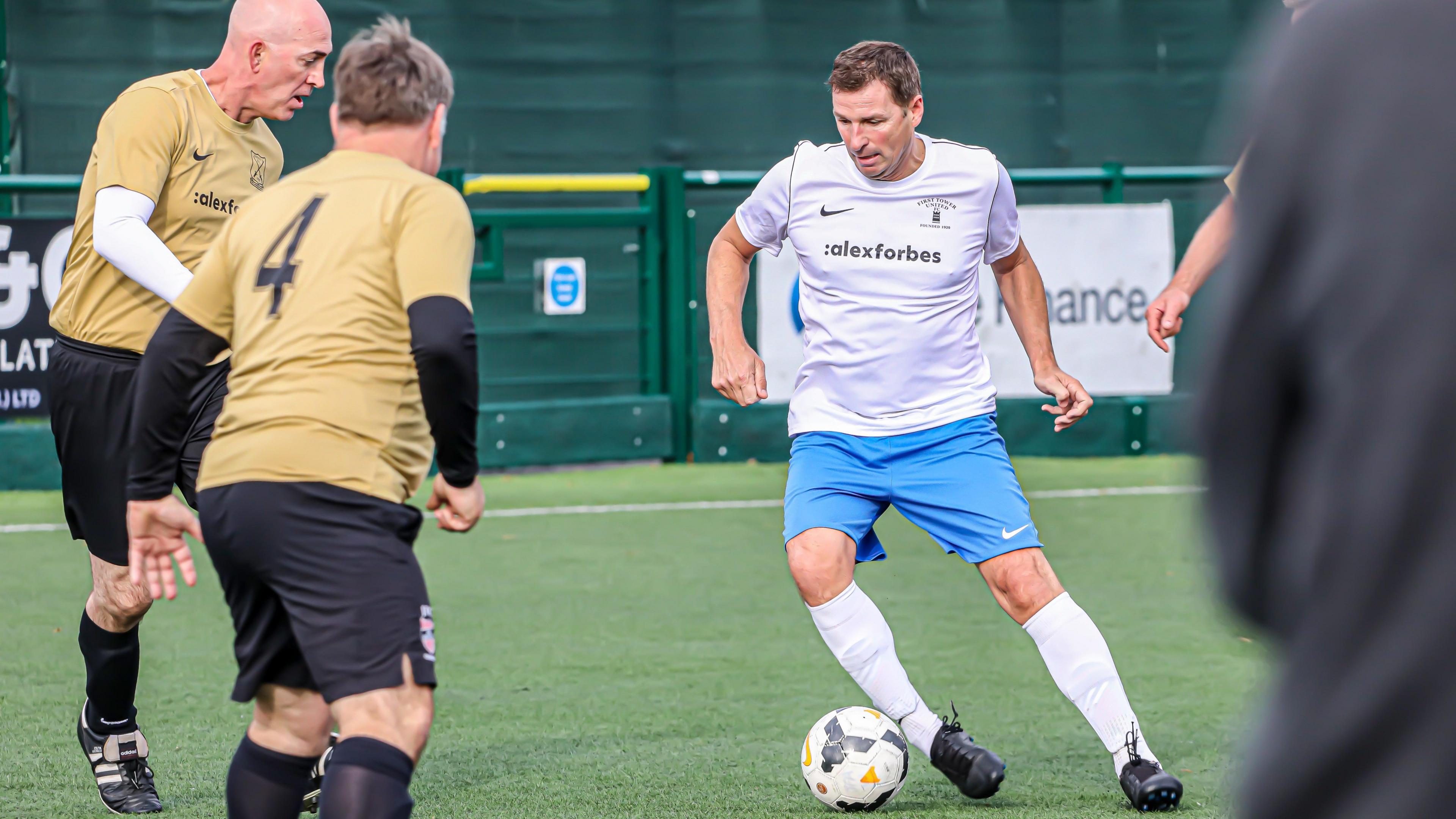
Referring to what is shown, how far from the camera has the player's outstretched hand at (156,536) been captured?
2898 mm

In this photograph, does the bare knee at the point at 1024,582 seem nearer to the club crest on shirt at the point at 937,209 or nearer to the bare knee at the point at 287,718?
the club crest on shirt at the point at 937,209

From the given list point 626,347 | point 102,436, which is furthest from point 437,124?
point 626,347

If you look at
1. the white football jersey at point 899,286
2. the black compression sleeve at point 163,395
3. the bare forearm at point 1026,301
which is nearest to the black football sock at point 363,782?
the black compression sleeve at point 163,395

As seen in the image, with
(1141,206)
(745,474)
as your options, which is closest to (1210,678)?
(745,474)

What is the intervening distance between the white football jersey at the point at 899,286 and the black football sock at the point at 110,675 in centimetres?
188

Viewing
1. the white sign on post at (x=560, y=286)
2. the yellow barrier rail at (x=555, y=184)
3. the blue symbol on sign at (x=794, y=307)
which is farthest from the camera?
the white sign on post at (x=560, y=286)

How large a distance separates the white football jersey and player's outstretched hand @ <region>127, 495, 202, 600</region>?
2.05 metres

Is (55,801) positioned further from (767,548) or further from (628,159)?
(628,159)

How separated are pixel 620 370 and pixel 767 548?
13.1 ft

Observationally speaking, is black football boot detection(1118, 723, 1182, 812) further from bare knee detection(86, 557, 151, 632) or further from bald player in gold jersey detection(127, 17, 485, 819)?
bare knee detection(86, 557, 151, 632)

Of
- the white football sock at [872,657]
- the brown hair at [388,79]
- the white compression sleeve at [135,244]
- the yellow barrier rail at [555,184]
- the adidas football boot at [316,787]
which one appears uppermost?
the brown hair at [388,79]

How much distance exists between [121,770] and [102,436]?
2.78ft

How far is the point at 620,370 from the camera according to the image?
475 inches

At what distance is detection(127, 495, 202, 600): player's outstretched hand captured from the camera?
290 centimetres
